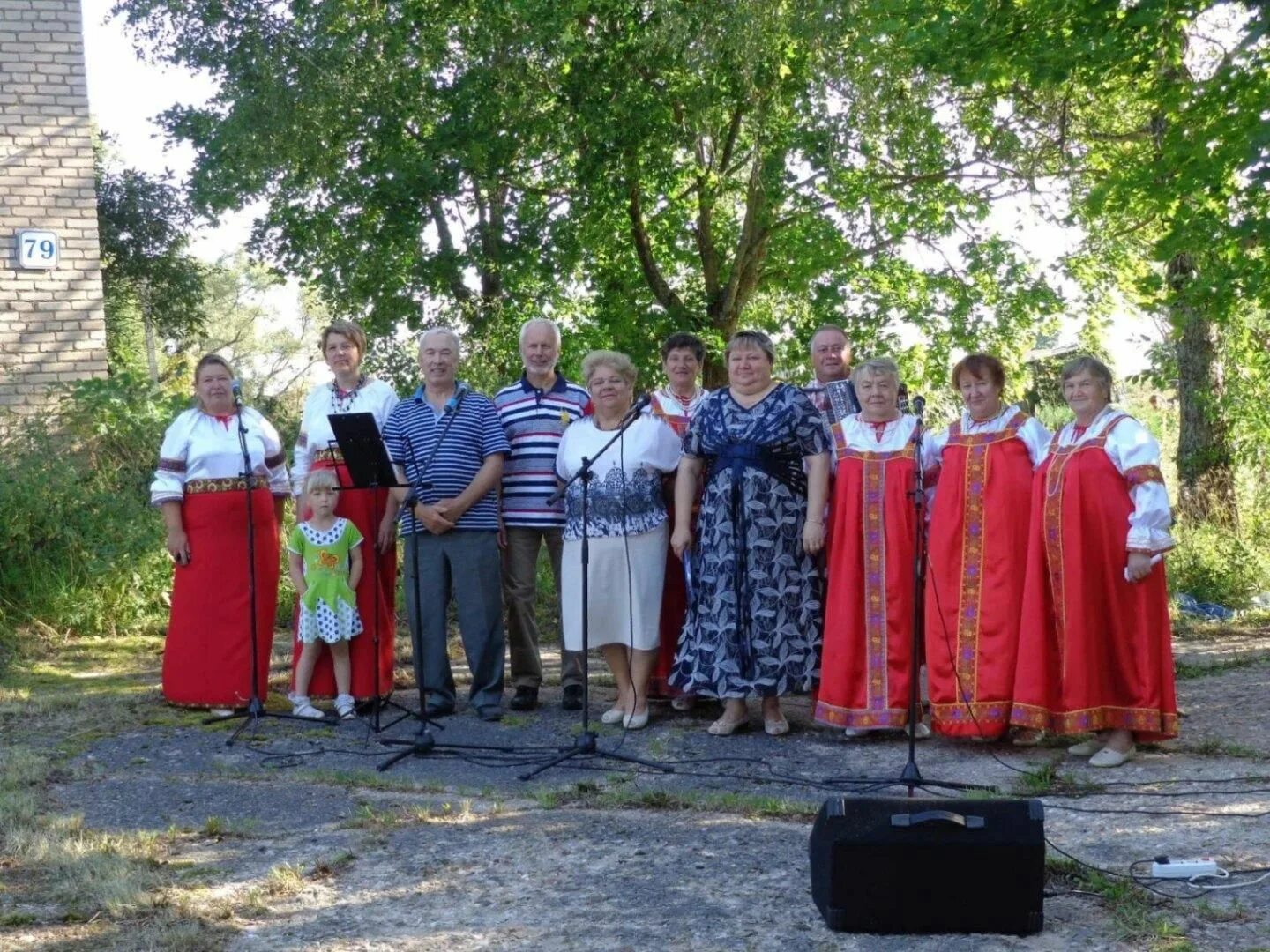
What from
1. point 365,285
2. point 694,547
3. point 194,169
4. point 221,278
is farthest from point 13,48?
point 221,278

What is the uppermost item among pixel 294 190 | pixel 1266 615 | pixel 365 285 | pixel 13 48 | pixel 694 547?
pixel 13 48

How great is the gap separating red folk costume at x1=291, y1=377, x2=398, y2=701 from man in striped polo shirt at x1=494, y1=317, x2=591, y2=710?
0.64m

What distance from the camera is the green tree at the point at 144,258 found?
2128cm

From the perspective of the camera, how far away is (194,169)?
14.6 metres

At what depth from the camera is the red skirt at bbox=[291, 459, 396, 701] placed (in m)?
8.09

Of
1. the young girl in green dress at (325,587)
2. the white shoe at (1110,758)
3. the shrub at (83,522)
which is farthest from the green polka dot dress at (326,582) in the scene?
the white shoe at (1110,758)

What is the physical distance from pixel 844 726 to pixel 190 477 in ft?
11.7

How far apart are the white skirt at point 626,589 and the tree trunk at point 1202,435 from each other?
25.2 feet

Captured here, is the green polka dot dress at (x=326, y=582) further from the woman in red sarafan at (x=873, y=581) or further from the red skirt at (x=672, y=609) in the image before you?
the woman in red sarafan at (x=873, y=581)

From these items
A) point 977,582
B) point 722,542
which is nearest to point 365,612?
point 722,542

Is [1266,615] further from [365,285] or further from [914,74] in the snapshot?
[365,285]

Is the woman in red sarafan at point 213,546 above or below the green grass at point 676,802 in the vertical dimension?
above

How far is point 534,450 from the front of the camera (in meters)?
8.10

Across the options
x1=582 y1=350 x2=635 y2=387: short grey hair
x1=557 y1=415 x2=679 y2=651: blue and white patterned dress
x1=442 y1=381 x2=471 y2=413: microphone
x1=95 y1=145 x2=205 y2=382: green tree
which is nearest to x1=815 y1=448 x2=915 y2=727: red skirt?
x1=557 y1=415 x2=679 y2=651: blue and white patterned dress
